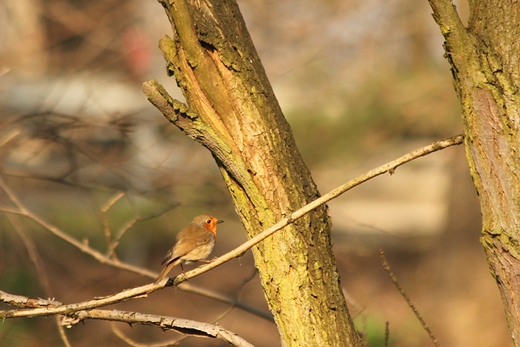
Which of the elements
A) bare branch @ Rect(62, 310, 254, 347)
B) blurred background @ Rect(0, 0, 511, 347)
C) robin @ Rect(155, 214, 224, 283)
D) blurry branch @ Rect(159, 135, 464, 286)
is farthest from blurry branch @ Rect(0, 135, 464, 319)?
blurred background @ Rect(0, 0, 511, 347)

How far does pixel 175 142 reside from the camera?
594 centimetres

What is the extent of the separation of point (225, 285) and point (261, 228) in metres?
9.11

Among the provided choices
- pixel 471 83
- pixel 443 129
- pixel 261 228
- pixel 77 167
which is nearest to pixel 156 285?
pixel 261 228

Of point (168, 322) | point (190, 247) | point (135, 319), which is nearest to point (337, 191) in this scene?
point (168, 322)

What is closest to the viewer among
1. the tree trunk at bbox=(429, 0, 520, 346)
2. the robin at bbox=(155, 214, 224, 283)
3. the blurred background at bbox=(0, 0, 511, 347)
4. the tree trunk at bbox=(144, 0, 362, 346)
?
the tree trunk at bbox=(429, 0, 520, 346)

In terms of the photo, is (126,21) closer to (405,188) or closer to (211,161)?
(211,161)

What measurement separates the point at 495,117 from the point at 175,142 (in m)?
4.23

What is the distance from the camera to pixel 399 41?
30.0 ft

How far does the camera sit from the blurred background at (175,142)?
5.46 meters

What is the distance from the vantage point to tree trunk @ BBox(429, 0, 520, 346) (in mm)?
1984

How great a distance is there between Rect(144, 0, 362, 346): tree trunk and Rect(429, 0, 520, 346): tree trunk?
2.08 ft

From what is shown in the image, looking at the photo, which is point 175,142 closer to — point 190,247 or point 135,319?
point 190,247

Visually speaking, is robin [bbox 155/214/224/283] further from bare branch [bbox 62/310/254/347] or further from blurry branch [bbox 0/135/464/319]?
blurry branch [bbox 0/135/464/319]

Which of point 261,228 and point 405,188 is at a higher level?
point 405,188
